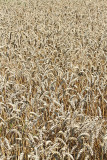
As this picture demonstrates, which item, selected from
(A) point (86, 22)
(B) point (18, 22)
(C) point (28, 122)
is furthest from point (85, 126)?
(B) point (18, 22)

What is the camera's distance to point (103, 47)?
182 inches

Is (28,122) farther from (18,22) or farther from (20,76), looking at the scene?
(18,22)

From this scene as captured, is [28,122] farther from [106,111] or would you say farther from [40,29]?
[40,29]

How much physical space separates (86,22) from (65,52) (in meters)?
3.22

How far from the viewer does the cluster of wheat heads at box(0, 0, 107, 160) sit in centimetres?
207

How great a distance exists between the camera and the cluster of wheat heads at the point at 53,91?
2.07m

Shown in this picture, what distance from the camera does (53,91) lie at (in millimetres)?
2906

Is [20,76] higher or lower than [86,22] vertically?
lower

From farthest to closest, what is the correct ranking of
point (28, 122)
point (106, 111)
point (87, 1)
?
point (87, 1)
point (106, 111)
point (28, 122)

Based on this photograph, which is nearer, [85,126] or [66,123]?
[85,126]

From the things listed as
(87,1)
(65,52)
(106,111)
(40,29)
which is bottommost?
(106,111)

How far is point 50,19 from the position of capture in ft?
25.6

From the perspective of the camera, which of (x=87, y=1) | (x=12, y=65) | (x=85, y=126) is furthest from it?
(x=87, y=1)

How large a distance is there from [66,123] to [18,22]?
238 inches
